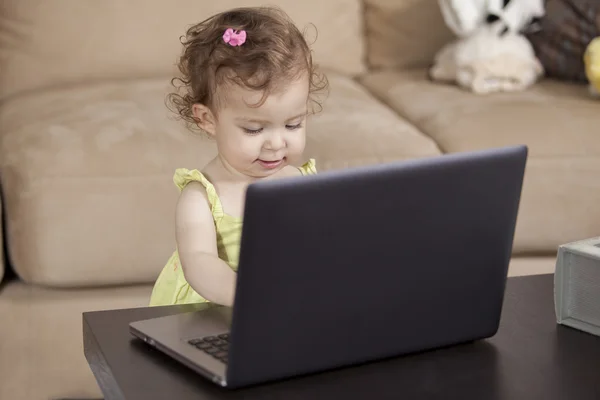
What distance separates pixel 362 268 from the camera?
3.09ft

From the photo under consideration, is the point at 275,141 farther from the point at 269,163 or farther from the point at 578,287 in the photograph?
the point at 578,287

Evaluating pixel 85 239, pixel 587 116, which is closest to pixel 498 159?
pixel 85 239

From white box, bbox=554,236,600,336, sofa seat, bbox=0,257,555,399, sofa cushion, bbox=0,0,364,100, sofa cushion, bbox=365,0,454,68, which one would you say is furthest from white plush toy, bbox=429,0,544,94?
white box, bbox=554,236,600,336

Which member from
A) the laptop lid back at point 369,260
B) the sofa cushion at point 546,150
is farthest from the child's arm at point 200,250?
the sofa cushion at point 546,150

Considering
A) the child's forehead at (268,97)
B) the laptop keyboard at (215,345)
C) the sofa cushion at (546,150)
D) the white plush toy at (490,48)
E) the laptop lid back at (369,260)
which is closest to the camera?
the laptop lid back at (369,260)

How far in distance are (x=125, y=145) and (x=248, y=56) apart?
638mm

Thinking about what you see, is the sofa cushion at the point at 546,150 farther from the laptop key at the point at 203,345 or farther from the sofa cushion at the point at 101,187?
the laptop key at the point at 203,345

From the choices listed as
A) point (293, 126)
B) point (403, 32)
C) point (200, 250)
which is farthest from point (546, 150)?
point (200, 250)

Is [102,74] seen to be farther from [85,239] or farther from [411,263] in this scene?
[411,263]

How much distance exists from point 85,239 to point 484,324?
37.0 inches

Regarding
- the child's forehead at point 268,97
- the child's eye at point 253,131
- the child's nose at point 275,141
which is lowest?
the child's nose at point 275,141

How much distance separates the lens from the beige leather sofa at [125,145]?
1808 millimetres

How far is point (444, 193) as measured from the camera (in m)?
0.95

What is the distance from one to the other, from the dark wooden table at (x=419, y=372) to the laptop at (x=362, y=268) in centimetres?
1
